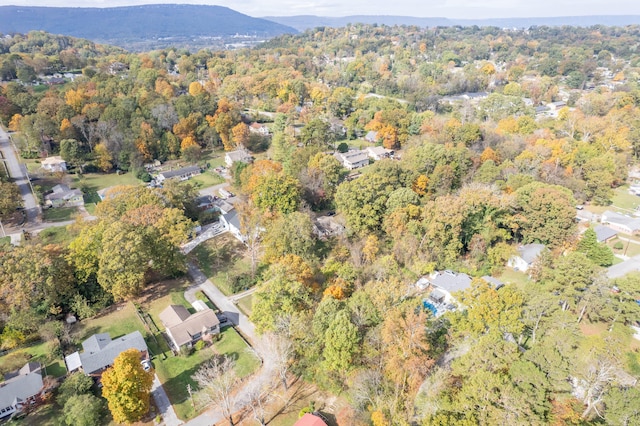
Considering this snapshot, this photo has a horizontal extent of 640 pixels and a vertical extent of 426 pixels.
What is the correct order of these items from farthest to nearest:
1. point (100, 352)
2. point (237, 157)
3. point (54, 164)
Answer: point (237, 157) < point (54, 164) < point (100, 352)

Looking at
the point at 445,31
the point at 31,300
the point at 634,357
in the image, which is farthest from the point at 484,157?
the point at 445,31

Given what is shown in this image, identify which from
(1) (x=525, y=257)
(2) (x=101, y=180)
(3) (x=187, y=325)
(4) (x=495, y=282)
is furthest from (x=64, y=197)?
(1) (x=525, y=257)

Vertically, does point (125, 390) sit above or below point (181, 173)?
above

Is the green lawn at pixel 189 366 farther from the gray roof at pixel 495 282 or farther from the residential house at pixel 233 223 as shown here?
the gray roof at pixel 495 282

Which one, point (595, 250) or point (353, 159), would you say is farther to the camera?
point (353, 159)

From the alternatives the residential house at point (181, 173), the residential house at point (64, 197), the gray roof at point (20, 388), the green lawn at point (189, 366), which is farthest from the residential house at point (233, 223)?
the gray roof at point (20, 388)

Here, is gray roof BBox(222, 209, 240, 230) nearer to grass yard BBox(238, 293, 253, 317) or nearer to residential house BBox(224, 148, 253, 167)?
grass yard BBox(238, 293, 253, 317)

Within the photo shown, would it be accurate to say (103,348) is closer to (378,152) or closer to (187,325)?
(187,325)
